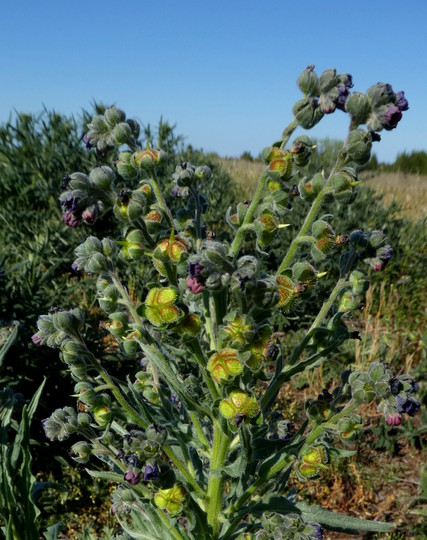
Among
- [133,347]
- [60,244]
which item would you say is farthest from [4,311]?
[133,347]

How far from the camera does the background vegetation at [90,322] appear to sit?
10.3ft

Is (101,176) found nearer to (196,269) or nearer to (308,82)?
(196,269)

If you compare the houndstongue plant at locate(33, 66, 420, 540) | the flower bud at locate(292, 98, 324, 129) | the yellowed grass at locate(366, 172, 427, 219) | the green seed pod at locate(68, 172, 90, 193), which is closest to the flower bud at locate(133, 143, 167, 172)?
the houndstongue plant at locate(33, 66, 420, 540)

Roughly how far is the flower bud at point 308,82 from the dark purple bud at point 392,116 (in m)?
0.22

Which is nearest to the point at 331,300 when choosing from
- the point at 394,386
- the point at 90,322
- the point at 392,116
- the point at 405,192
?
the point at 394,386

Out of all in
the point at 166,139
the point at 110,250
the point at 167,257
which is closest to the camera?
the point at 167,257

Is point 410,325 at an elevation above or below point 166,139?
below

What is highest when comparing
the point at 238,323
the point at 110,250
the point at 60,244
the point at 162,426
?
the point at 60,244

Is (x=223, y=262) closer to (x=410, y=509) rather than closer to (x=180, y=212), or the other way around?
(x=180, y=212)

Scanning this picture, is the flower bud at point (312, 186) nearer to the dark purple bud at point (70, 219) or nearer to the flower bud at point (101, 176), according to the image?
the flower bud at point (101, 176)

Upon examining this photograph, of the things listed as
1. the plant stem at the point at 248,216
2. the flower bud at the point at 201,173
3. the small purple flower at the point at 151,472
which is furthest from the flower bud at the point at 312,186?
the small purple flower at the point at 151,472

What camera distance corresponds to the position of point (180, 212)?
1.50 m

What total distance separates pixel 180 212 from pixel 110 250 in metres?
0.24

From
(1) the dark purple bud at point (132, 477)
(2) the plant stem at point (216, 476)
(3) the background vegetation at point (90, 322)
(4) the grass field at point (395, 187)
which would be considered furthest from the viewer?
(4) the grass field at point (395, 187)
